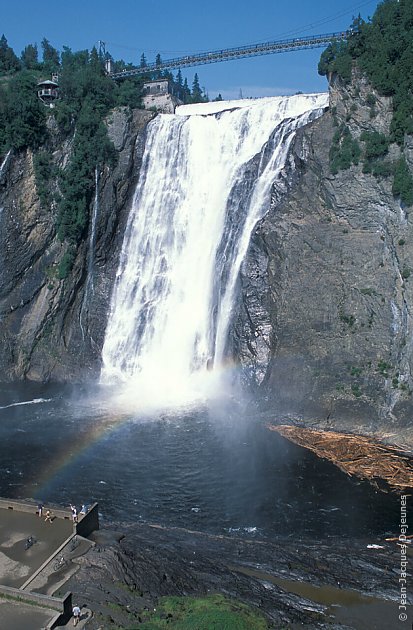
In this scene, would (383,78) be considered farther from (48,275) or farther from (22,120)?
(48,275)

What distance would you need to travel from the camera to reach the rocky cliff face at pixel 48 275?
51719 mm

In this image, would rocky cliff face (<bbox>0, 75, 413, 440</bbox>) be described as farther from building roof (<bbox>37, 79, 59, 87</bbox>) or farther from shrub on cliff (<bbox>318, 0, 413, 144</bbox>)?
building roof (<bbox>37, 79, 59, 87</bbox>)

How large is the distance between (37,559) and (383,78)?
3447cm

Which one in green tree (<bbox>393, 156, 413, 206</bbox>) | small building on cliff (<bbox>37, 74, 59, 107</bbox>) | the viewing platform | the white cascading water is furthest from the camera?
small building on cliff (<bbox>37, 74, 59, 107</bbox>)

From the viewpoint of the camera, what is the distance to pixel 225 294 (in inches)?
1860

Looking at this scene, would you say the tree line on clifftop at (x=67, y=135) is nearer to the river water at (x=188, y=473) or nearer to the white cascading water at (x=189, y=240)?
the white cascading water at (x=189, y=240)

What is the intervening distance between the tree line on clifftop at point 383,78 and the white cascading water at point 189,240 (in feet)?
13.0

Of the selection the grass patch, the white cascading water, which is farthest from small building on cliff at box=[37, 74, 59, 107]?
the grass patch

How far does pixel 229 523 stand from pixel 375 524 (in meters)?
6.52

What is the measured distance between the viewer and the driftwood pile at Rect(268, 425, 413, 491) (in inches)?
1336

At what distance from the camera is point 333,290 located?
139 ft

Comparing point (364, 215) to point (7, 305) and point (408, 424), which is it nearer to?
point (408, 424)

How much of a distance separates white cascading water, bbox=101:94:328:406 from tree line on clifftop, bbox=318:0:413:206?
13.0 feet

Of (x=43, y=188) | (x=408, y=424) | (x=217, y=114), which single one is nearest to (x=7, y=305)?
(x=43, y=188)
